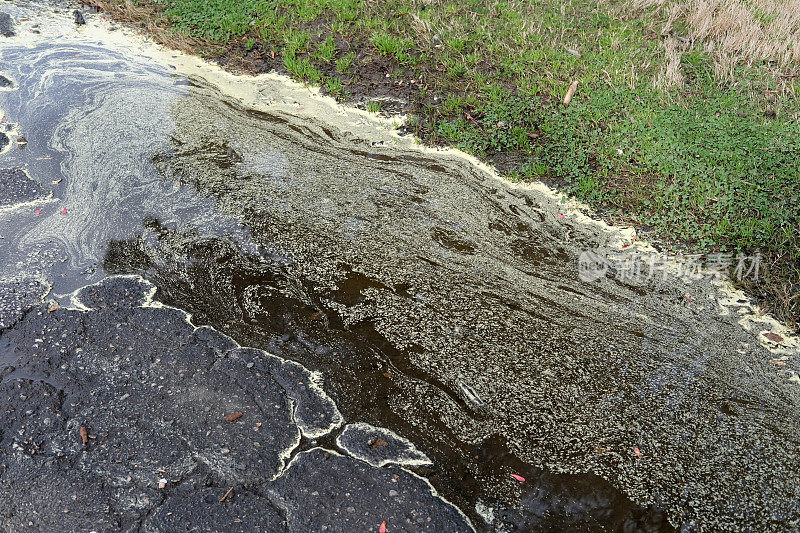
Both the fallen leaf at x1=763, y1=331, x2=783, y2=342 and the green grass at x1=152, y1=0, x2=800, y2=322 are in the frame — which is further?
the green grass at x1=152, y1=0, x2=800, y2=322

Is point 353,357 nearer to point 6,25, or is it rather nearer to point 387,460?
point 387,460

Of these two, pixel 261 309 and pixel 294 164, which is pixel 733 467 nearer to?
pixel 261 309

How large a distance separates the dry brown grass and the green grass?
121 mm

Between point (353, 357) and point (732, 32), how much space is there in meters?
4.96

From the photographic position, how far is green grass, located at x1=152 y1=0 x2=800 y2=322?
411 centimetres

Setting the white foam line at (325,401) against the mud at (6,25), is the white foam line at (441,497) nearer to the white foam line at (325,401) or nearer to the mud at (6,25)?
the white foam line at (325,401)

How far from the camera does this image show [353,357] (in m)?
3.12

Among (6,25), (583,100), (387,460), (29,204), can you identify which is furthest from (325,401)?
(6,25)

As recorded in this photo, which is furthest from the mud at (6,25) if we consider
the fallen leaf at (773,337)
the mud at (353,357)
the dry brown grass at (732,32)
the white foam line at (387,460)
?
the fallen leaf at (773,337)

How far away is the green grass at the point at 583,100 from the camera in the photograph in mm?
4113

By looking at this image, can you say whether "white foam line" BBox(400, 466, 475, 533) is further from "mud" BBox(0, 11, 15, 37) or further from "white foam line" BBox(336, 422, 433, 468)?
"mud" BBox(0, 11, 15, 37)

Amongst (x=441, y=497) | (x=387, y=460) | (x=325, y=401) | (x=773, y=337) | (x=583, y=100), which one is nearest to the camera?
(x=441, y=497)

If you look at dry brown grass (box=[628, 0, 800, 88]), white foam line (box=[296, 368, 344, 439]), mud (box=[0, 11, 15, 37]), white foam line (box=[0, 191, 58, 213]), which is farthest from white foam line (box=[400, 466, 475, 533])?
mud (box=[0, 11, 15, 37])

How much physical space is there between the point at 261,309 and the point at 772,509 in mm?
2724
